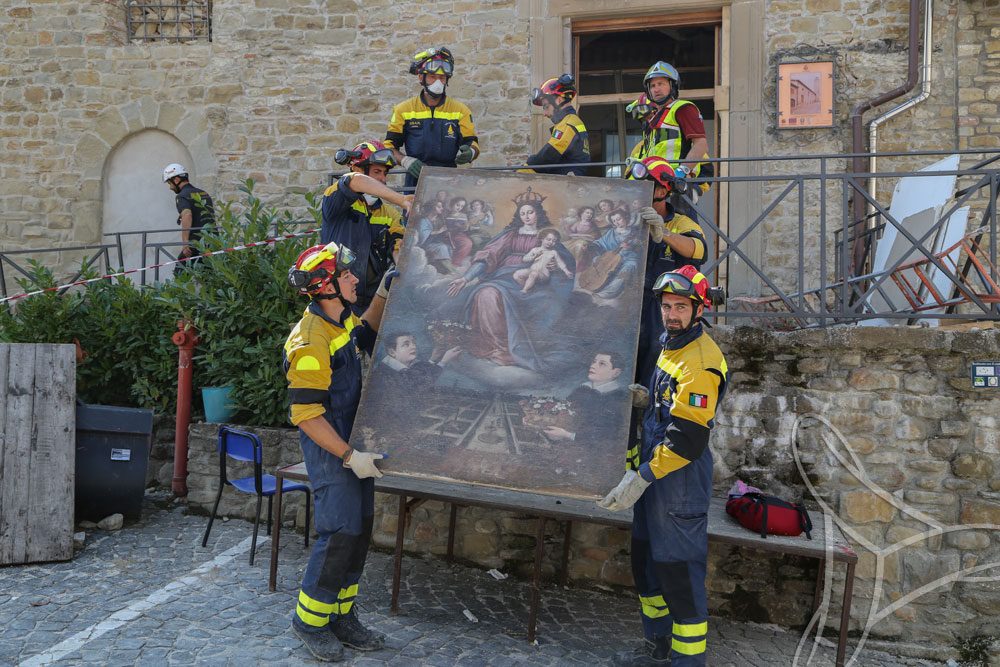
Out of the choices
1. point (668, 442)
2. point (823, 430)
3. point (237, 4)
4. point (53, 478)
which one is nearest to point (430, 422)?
point (668, 442)

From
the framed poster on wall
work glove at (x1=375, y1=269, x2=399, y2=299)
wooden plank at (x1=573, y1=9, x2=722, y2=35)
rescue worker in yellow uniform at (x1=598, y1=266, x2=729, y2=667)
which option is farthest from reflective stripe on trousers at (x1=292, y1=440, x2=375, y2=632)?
wooden plank at (x1=573, y1=9, x2=722, y2=35)

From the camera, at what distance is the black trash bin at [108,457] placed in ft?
18.5

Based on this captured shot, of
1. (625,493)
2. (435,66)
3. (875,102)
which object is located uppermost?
(875,102)

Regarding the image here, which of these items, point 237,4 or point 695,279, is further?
point 237,4

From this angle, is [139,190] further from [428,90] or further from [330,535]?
[330,535]

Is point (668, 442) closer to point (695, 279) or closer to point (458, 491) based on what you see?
point (695, 279)

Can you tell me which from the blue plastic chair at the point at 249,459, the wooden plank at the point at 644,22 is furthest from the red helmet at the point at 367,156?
the wooden plank at the point at 644,22

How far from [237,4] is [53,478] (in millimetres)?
5746

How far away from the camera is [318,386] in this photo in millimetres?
3738

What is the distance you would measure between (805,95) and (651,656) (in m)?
5.55

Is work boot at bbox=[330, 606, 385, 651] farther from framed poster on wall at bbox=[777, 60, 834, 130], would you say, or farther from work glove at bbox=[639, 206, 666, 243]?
framed poster on wall at bbox=[777, 60, 834, 130]

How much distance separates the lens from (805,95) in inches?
299

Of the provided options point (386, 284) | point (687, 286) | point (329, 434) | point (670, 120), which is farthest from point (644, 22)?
point (329, 434)

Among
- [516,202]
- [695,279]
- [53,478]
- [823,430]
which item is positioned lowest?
[53,478]
